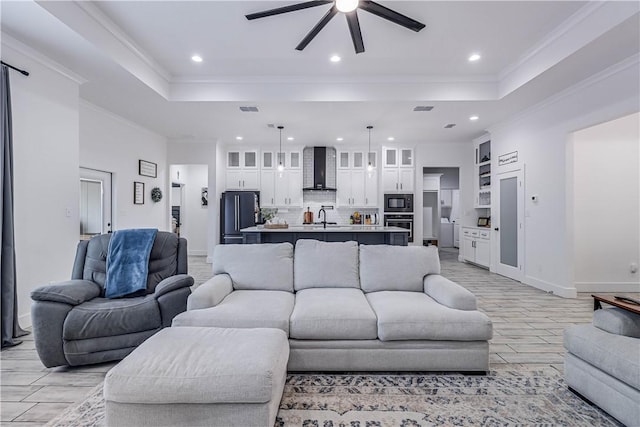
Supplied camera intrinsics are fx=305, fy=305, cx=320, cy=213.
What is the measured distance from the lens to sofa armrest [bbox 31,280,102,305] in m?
2.17

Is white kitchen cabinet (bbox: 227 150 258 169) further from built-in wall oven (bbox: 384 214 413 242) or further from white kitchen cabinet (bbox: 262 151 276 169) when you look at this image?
built-in wall oven (bbox: 384 214 413 242)

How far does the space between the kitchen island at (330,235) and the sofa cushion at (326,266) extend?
5.92ft

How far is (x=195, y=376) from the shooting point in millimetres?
1447

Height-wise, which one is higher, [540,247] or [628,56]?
[628,56]

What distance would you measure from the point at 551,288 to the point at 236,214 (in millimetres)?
5993

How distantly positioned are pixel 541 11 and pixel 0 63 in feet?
16.7

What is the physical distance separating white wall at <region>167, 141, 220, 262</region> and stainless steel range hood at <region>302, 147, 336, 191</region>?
7.01ft

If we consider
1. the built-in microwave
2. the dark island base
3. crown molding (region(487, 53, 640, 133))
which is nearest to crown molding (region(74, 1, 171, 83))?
the dark island base

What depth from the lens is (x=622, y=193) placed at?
4.46 meters

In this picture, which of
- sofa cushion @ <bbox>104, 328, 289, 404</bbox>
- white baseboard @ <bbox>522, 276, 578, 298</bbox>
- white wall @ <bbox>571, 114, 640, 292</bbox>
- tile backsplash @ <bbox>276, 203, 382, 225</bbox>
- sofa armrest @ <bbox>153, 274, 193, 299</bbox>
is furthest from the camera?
tile backsplash @ <bbox>276, 203, 382, 225</bbox>

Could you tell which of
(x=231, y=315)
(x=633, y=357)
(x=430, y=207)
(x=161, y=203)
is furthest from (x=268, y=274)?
(x=430, y=207)

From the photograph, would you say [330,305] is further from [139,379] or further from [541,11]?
[541,11]

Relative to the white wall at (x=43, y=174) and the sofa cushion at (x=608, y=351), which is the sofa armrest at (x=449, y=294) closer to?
the sofa cushion at (x=608, y=351)

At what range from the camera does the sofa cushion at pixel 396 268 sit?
9.09ft
